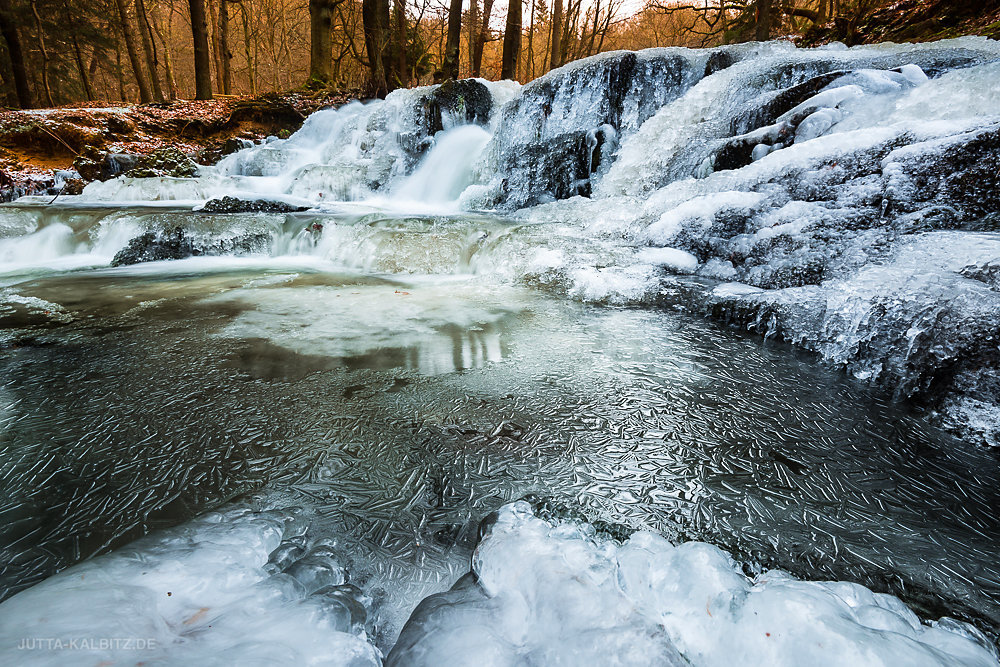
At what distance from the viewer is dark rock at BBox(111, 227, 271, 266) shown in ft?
15.3

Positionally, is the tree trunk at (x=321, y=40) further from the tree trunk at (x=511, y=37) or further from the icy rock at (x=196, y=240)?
the icy rock at (x=196, y=240)

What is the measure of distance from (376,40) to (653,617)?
1423 centimetres

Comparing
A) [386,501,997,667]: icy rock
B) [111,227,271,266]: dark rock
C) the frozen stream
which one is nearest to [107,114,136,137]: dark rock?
[111,227,271,266]: dark rock

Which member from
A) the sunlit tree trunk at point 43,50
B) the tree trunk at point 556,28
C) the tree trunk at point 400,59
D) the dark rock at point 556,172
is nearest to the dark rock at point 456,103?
the dark rock at point 556,172

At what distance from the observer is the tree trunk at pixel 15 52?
934cm

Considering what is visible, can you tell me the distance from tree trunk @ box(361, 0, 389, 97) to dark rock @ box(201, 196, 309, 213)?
7283mm

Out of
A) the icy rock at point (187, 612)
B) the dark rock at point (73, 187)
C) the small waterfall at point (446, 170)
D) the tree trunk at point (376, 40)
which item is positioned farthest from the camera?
the tree trunk at point (376, 40)

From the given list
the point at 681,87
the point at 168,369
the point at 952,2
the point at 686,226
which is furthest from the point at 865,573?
the point at 952,2

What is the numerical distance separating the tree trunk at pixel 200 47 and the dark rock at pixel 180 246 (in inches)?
394

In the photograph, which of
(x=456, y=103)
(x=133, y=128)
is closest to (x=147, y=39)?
(x=133, y=128)

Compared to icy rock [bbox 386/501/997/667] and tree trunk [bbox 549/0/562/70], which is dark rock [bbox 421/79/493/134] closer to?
tree trunk [bbox 549/0/562/70]

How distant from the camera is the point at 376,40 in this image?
11508 mm

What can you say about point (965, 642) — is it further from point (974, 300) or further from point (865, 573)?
point (974, 300)

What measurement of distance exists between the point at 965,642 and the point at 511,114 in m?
8.99
